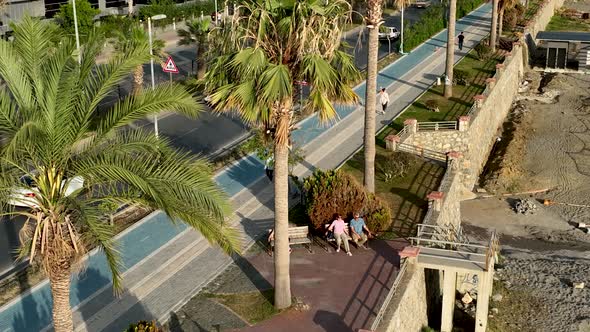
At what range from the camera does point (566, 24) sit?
74.6 metres

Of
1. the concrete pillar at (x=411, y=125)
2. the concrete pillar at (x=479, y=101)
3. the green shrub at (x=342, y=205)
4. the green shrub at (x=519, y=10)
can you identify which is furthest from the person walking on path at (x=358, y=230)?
the green shrub at (x=519, y=10)

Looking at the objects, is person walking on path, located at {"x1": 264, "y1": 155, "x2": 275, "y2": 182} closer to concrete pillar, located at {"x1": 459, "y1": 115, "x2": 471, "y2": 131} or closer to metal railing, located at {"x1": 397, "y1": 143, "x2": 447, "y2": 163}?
metal railing, located at {"x1": 397, "y1": 143, "x2": 447, "y2": 163}

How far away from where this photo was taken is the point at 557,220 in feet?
106

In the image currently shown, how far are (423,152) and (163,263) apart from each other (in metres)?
13.3

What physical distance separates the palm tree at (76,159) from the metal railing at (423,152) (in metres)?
17.7

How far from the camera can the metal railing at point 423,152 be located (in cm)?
3112

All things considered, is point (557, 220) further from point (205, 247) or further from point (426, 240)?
point (205, 247)

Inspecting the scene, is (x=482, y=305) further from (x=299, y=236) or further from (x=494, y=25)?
(x=494, y=25)

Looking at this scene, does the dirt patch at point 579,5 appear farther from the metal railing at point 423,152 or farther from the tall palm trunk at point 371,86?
the tall palm trunk at point 371,86

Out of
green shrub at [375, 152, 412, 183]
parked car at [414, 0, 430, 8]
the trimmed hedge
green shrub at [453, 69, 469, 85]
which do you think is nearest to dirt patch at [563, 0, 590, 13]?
parked car at [414, 0, 430, 8]

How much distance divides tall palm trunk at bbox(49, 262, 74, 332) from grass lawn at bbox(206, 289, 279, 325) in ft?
17.4

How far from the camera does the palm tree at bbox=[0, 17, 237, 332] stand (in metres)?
13.6

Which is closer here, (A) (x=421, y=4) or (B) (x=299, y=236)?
(B) (x=299, y=236)

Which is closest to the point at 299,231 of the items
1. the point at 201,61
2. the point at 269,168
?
the point at 269,168
